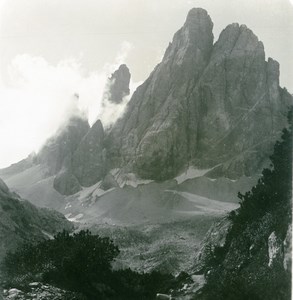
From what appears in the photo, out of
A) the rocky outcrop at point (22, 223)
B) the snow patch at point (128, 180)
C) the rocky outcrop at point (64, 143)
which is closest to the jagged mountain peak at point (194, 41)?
the snow patch at point (128, 180)

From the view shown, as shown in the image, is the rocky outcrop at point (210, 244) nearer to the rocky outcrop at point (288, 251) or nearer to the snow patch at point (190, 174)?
the rocky outcrop at point (288, 251)

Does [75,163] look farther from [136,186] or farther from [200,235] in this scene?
[200,235]

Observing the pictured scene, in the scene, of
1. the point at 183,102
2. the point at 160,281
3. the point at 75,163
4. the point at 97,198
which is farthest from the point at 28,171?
the point at 160,281

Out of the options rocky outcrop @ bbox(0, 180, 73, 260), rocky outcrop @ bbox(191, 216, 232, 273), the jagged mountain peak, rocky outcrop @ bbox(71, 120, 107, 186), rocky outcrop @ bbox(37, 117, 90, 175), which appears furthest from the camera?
rocky outcrop @ bbox(37, 117, 90, 175)

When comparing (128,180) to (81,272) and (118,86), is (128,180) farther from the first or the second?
(81,272)

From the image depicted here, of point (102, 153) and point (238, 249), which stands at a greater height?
point (102, 153)

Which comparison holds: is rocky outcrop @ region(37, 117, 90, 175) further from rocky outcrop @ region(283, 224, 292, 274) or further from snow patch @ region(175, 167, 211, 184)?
rocky outcrop @ region(283, 224, 292, 274)

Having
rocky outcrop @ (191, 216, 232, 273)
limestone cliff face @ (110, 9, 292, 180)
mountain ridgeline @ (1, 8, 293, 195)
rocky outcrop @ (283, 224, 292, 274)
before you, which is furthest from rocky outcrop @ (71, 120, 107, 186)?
rocky outcrop @ (283, 224, 292, 274)

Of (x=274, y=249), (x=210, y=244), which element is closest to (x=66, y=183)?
(x=210, y=244)
